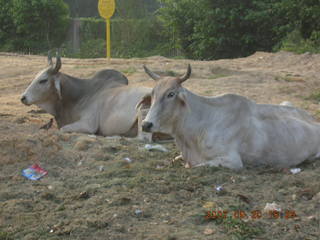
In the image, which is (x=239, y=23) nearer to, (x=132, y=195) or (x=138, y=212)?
(x=132, y=195)

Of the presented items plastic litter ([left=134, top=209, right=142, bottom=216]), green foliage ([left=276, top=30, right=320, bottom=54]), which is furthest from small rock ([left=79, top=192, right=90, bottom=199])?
green foliage ([left=276, top=30, right=320, bottom=54])

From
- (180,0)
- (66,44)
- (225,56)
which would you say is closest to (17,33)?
(66,44)

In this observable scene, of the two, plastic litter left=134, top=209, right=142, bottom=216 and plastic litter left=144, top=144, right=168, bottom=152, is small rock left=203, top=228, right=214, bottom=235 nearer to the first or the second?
plastic litter left=134, top=209, right=142, bottom=216

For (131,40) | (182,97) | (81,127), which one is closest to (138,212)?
(182,97)

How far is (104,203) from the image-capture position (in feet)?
12.3

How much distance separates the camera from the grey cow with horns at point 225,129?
4.72 metres

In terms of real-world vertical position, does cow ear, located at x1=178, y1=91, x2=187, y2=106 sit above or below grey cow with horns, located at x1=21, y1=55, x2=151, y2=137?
above

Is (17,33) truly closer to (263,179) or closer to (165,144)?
(165,144)

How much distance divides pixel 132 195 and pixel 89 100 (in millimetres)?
3217

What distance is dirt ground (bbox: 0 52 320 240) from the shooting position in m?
3.31

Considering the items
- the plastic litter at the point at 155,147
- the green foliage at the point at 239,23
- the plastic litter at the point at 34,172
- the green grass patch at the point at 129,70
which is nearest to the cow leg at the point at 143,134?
the plastic litter at the point at 155,147

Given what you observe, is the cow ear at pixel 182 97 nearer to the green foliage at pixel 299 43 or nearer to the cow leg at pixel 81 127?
the cow leg at pixel 81 127
